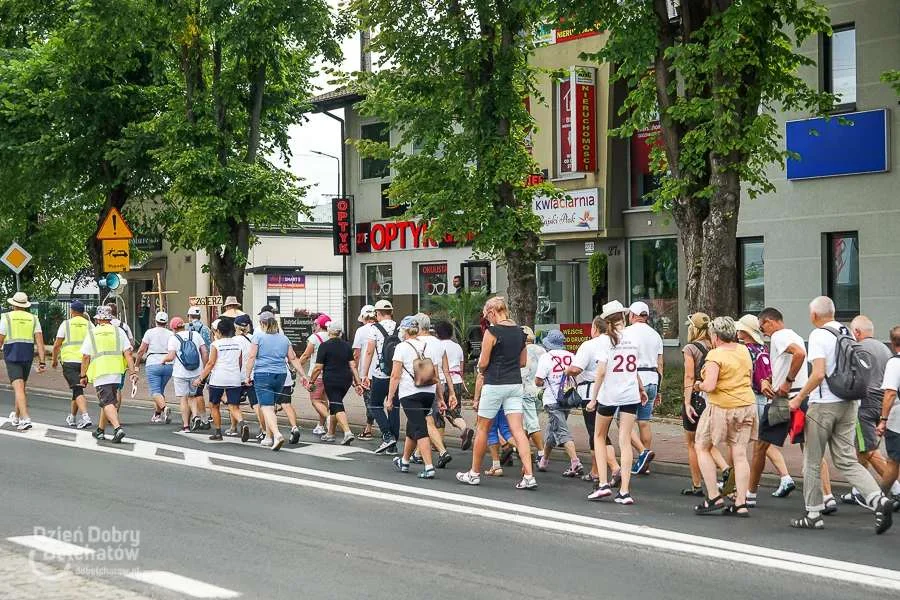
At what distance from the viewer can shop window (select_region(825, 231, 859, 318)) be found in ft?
70.2

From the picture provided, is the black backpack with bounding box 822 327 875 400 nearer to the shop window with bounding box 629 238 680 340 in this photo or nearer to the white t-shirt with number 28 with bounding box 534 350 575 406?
the white t-shirt with number 28 with bounding box 534 350 575 406

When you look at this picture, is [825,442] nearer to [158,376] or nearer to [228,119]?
[158,376]

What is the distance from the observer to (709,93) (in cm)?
1612

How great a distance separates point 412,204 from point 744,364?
11.5 meters

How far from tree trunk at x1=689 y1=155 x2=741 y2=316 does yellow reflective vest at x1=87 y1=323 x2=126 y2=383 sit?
308 inches

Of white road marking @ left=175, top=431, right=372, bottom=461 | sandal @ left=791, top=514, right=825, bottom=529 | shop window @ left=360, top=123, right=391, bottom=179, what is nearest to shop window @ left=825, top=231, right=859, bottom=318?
white road marking @ left=175, top=431, right=372, bottom=461

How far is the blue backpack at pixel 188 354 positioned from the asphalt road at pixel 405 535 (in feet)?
11.6

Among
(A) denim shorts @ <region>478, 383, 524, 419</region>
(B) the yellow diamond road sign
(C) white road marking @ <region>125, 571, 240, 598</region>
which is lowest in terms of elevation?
(C) white road marking @ <region>125, 571, 240, 598</region>

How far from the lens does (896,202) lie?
20.5 m

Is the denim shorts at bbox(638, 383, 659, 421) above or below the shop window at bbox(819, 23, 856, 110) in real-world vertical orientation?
below

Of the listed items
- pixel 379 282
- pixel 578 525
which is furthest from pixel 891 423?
pixel 379 282

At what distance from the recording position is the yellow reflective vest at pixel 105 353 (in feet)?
51.6

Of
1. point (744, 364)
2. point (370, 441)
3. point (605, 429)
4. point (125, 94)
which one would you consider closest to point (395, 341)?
point (370, 441)

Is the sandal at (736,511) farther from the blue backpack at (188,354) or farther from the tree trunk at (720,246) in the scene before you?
the blue backpack at (188,354)
